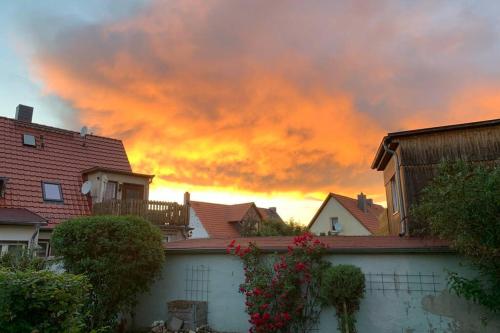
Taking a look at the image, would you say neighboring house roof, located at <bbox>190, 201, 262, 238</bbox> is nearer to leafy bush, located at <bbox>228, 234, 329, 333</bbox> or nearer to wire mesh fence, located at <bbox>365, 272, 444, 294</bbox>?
leafy bush, located at <bbox>228, 234, 329, 333</bbox>

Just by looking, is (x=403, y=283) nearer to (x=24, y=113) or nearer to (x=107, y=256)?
(x=107, y=256)

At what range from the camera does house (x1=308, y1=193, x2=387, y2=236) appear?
36.1m

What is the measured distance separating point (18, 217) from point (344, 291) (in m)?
13.2

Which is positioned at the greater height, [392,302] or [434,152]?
[434,152]

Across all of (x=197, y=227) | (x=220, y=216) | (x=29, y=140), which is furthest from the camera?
(x=220, y=216)

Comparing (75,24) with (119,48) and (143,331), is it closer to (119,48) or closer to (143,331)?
(119,48)

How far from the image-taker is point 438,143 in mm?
10086

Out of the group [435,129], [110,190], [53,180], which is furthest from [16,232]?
[435,129]

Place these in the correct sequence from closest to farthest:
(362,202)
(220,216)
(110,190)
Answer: (110,190)
(220,216)
(362,202)

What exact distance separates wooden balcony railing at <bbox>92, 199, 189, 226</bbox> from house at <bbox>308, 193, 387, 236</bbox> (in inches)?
836

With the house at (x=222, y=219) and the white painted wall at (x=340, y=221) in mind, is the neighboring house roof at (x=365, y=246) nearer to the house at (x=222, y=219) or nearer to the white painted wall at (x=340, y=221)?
the house at (x=222, y=219)

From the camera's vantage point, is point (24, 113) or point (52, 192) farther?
point (24, 113)

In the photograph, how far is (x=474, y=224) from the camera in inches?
259

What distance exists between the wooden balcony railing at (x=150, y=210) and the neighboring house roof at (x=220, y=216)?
14.8 metres
